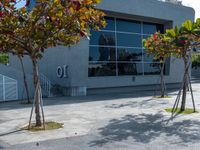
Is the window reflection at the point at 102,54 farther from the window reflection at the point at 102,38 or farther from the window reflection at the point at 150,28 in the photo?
the window reflection at the point at 150,28

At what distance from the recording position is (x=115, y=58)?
23578 millimetres

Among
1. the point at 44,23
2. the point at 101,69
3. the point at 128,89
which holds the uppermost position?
the point at 44,23

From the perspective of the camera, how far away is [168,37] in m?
12.1

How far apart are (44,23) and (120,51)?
50.6ft

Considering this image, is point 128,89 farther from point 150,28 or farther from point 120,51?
point 150,28

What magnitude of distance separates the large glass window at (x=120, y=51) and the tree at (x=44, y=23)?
1268 centimetres

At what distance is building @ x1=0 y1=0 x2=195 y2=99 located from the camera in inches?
810

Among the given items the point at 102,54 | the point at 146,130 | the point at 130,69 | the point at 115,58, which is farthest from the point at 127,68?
the point at 146,130

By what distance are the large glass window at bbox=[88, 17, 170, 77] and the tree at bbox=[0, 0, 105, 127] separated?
12680 mm

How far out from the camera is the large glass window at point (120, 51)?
22578mm

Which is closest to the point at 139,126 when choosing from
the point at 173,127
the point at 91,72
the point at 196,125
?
the point at 173,127

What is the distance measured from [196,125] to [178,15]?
59.7 feet

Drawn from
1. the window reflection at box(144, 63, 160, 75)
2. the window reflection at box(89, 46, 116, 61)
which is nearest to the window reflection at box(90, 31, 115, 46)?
the window reflection at box(89, 46, 116, 61)

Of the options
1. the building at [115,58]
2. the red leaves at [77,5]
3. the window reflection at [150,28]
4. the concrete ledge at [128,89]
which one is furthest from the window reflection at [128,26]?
the red leaves at [77,5]
